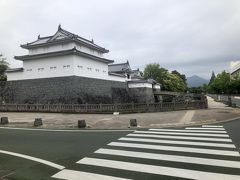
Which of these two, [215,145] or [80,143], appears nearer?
[215,145]

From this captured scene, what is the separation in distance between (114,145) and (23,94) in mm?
27035

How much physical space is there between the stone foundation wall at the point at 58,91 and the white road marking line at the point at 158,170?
75.1 feet

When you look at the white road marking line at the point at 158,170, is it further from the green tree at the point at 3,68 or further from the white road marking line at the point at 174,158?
the green tree at the point at 3,68

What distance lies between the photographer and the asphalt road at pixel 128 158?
574 cm

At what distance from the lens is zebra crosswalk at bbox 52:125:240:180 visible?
5621 millimetres

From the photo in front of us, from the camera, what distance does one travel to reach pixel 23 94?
107 ft

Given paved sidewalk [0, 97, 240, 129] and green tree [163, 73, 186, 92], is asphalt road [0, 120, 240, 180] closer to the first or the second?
paved sidewalk [0, 97, 240, 129]

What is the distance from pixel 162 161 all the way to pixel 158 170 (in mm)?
739

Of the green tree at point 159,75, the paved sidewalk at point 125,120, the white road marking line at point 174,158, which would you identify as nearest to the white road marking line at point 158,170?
the white road marking line at point 174,158

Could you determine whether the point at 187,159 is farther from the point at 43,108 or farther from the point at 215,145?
the point at 43,108

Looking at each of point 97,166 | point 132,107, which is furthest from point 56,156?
point 132,107

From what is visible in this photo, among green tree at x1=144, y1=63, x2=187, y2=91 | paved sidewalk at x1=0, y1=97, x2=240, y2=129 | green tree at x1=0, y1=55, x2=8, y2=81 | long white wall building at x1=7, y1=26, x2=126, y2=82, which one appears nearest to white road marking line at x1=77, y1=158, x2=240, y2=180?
paved sidewalk at x1=0, y1=97, x2=240, y2=129

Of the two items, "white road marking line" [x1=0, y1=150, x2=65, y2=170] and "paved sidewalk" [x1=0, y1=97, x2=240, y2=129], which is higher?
"paved sidewalk" [x1=0, y1=97, x2=240, y2=129]

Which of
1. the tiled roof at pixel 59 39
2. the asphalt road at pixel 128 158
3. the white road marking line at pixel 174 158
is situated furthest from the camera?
the tiled roof at pixel 59 39
